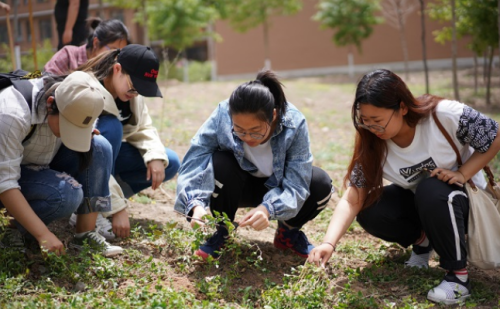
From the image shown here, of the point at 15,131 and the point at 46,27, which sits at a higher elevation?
the point at 46,27

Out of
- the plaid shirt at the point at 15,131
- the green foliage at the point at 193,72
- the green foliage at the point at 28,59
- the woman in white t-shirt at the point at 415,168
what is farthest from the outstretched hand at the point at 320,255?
the green foliage at the point at 193,72

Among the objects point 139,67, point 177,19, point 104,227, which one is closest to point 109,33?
point 139,67

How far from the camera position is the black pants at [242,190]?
3.01 metres

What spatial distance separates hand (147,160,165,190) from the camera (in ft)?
11.1

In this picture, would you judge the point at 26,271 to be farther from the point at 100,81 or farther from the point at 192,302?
the point at 100,81

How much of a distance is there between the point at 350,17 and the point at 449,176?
747 inches

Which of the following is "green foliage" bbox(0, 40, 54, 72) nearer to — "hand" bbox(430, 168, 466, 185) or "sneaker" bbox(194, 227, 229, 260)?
"sneaker" bbox(194, 227, 229, 260)

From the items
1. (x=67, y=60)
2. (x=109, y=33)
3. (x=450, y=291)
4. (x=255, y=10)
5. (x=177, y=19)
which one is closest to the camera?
(x=450, y=291)

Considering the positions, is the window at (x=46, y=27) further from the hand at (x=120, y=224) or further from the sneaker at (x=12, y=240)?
the sneaker at (x=12, y=240)

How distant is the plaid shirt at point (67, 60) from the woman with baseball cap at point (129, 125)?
2.21 ft

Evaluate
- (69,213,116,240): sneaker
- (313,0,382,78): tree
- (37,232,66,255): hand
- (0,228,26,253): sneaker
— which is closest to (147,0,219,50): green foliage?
(313,0,382,78): tree

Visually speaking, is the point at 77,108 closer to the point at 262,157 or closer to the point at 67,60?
the point at 262,157

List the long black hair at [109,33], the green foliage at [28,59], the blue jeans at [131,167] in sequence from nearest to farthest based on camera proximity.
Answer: the blue jeans at [131,167]
the long black hair at [109,33]
the green foliage at [28,59]

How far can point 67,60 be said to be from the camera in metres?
3.92
